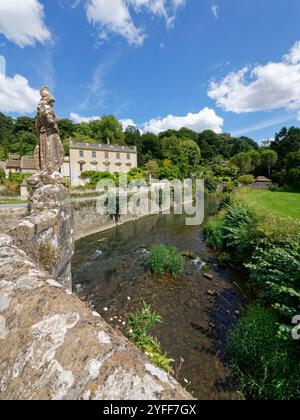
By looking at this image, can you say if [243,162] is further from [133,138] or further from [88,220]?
[88,220]

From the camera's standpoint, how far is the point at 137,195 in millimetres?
23625

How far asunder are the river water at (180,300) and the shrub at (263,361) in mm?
404

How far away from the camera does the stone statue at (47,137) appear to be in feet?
12.2

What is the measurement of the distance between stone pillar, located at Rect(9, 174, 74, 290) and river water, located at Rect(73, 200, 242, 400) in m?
0.82

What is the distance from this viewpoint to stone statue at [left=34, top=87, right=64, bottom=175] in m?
3.71

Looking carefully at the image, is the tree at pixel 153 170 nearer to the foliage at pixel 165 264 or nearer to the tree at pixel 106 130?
the tree at pixel 106 130

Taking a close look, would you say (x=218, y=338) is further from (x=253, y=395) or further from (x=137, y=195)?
(x=137, y=195)

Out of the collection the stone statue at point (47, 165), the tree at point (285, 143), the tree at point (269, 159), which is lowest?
the stone statue at point (47, 165)

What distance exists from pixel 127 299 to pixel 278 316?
5010 millimetres

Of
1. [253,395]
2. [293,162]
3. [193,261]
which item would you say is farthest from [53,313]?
[293,162]

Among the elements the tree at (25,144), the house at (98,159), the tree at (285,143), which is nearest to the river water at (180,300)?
the house at (98,159)

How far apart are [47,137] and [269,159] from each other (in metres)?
56.8

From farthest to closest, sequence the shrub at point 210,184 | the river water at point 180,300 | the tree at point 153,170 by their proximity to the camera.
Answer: the shrub at point 210,184 < the tree at point 153,170 < the river water at point 180,300
